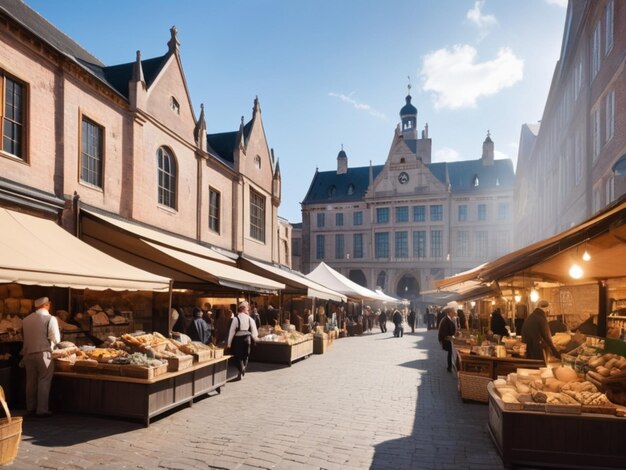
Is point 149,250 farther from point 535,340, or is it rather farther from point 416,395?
point 535,340

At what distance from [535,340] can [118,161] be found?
10909mm

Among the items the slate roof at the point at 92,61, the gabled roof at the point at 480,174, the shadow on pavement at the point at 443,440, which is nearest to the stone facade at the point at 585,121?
the shadow on pavement at the point at 443,440

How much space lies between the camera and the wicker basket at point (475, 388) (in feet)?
27.0

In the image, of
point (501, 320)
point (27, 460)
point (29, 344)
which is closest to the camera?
point (27, 460)

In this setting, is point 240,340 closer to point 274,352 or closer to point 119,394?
point 274,352

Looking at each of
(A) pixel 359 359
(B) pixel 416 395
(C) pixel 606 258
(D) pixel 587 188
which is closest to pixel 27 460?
(B) pixel 416 395

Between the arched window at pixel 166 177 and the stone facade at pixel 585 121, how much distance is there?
12407 mm

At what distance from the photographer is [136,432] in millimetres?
6238

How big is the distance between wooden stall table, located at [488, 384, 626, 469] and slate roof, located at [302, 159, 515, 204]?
51528mm

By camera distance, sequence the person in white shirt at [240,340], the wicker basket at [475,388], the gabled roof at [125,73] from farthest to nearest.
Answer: the gabled roof at [125,73], the person in white shirt at [240,340], the wicker basket at [475,388]

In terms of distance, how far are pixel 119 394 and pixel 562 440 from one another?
5.56m

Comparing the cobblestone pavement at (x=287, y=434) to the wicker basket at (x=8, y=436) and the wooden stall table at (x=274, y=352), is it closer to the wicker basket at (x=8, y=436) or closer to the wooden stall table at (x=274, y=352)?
the wicker basket at (x=8, y=436)

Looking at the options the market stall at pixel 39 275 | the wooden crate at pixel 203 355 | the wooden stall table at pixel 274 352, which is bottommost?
the wooden stall table at pixel 274 352

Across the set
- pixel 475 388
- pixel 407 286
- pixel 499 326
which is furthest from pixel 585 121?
pixel 407 286
